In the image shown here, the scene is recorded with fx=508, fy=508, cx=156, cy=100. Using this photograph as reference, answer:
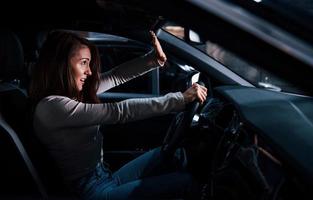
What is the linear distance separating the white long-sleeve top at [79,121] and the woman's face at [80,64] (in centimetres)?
17

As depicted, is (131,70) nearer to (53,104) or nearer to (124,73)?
(124,73)

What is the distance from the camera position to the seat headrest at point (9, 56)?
2.44 meters

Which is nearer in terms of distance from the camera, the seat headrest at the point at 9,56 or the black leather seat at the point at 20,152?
the black leather seat at the point at 20,152

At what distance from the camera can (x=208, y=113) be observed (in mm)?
2549

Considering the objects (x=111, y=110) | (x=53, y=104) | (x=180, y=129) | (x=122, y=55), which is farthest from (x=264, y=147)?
(x=122, y=55)

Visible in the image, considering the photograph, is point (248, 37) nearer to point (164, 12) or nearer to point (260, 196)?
point (164, 12)

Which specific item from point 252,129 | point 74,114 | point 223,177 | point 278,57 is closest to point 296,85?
point 278,57

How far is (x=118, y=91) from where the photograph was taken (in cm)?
448

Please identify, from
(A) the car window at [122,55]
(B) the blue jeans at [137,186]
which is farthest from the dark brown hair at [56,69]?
(A) the car window at [122,55]

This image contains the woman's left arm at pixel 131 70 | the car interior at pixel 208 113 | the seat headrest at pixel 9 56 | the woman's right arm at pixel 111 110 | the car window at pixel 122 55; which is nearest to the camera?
the car interior at pixel 208 113

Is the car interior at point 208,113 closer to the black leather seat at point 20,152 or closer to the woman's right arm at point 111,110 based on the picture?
the black leather seat at point 20,152

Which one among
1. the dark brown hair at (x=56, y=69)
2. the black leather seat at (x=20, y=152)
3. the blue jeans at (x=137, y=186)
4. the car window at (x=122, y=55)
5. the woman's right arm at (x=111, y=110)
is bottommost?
the car window at (x=122, y=55)

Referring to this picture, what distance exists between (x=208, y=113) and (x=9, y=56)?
102 cm

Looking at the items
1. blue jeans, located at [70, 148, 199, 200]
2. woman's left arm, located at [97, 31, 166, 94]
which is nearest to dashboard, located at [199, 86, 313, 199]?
blue jeans, located at [70, 148, 199, 200]
